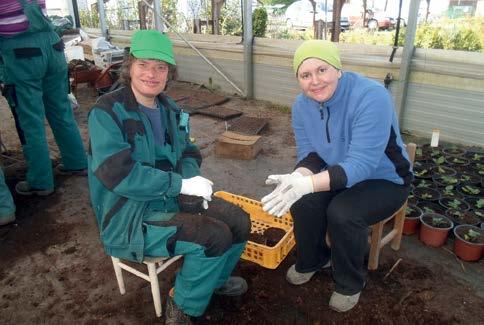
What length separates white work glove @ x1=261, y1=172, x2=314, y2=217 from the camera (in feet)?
6.39

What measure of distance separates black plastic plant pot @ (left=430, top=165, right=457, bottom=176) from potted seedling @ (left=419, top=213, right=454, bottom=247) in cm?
86

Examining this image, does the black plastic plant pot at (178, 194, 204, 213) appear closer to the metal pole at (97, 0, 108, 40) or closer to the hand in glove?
the hand in glove

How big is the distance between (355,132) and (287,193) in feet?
1.53

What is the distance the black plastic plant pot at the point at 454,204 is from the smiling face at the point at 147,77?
240 centimetres

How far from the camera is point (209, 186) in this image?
2.02m

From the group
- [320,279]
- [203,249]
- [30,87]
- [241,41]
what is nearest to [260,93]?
[241,41]

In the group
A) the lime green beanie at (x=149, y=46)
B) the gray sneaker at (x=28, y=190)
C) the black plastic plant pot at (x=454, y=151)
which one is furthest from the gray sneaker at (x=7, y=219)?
the black plastic plant pot at (x=454, y=151)

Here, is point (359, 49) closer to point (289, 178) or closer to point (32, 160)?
point (289, 178)

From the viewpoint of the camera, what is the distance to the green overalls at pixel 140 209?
69.6 inches

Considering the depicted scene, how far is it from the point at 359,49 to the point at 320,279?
3462mm

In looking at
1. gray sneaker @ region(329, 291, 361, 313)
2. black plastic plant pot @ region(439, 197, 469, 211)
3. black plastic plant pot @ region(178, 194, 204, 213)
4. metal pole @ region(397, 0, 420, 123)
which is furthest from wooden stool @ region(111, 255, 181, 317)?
metal pole @ region(397, 0, 420, 123)

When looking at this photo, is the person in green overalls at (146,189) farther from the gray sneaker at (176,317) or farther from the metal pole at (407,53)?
the metal pole at (407,53)

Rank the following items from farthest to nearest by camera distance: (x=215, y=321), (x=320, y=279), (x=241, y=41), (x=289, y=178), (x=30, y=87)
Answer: (x=241, y=41) < (x=30, y=87) < (x=320, y=279) < (x=215, y=321) < (x=289, y=178)

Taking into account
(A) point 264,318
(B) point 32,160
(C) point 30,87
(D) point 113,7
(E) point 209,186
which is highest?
(D) point 113,7
